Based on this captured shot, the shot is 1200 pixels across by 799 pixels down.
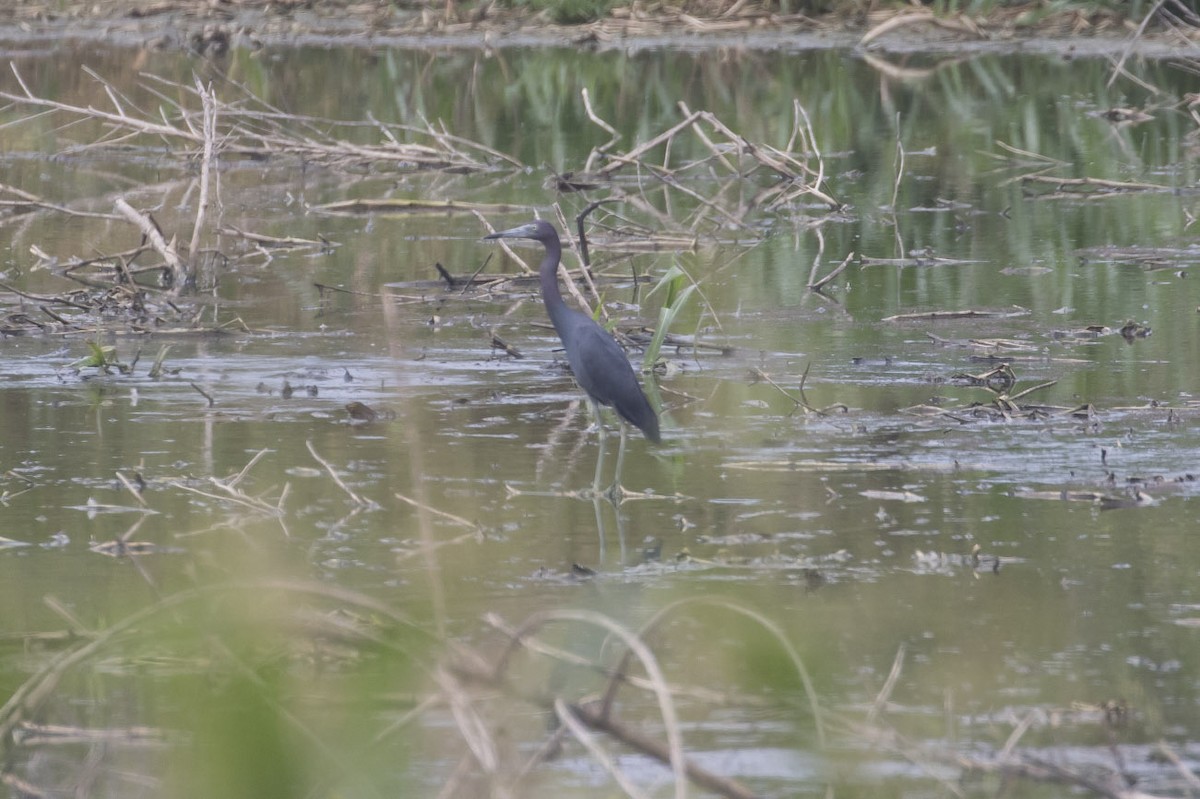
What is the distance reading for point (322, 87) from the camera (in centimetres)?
2422

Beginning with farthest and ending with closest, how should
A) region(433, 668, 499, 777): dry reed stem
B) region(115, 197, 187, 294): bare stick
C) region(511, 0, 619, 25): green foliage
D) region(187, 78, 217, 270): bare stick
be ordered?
region(511, 0, 619, 25): green foliage, region(115, 197, 187, 294): bare stick, region(187, 78, 217, 270): bare stick, region(433, 668, 499, 777): dry reed stem

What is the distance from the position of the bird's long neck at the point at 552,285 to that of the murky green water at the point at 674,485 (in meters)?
0.49

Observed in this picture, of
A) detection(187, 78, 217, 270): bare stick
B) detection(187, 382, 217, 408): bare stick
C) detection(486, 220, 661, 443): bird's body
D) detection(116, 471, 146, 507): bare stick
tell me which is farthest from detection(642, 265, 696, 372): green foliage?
detection(187, 78, 217, 270): bare stick

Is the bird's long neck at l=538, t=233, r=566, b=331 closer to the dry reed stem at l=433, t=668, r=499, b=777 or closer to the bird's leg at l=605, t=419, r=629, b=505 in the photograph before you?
the bird's leg at l=605, t=419, r=629, b=505

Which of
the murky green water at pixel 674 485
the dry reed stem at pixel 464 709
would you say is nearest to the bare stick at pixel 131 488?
the murky green water at pixel 674 485

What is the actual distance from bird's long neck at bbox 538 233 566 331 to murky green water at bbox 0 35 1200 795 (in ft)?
1.61

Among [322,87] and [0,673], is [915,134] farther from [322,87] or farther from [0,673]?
[0,673]

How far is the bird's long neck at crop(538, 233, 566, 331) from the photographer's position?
769cm

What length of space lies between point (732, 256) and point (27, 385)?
4.96 meters

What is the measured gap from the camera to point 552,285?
789 cm

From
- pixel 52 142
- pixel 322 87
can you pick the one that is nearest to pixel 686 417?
pixel 52 142

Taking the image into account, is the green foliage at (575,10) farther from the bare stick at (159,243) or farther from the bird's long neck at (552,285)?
the bird's long neck at (552,285)

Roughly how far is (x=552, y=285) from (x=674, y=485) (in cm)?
127

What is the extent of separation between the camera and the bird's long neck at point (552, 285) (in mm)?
7691
